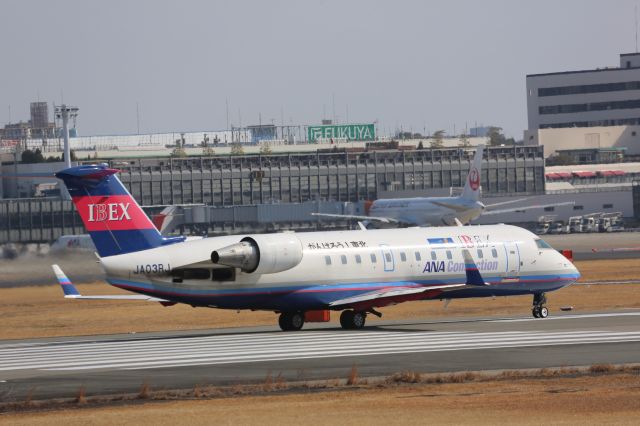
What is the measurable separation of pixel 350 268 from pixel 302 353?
7765 mm

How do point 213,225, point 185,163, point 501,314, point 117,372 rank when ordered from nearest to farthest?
point 117,372
point 501,314
point 213,225
point 185,163

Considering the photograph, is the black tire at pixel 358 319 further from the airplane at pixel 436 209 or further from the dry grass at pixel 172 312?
the airplane at pixel 436 209

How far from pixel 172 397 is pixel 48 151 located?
162 metres

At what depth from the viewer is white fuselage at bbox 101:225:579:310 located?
37.7 m

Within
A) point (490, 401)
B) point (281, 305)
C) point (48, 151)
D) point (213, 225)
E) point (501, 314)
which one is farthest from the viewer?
point (48, 151)

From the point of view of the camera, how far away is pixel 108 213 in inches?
1501

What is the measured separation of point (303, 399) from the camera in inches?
945

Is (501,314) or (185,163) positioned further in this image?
(185,163)

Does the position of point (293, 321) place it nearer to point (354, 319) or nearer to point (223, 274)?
point (354, 319)

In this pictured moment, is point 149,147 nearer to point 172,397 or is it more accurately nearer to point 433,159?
point 433,159

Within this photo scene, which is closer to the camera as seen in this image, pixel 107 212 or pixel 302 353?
pixel 302 353

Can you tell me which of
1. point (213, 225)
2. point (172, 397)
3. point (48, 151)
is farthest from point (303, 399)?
point (48, 151)

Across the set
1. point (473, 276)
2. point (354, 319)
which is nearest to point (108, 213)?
point (354, 319)

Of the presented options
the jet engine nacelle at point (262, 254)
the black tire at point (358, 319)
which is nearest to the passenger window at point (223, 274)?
the jet engine nacelle at point (262, 254)
